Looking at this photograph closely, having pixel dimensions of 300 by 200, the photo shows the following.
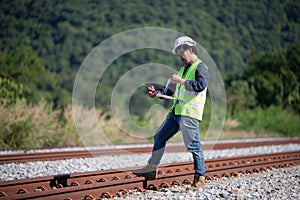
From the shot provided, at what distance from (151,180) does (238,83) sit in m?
31.5

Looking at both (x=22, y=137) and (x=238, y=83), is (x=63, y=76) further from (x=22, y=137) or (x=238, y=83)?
(x=22, y=137)

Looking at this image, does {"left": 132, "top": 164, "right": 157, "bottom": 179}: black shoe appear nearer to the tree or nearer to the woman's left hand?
the woman's left hand

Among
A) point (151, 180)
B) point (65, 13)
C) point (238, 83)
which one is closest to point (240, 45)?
point (65, 13)


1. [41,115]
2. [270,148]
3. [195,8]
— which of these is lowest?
[270,148]

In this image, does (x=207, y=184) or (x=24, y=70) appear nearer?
(x=207, y=184)

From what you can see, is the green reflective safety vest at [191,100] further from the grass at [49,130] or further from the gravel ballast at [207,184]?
the grass at [49,130]

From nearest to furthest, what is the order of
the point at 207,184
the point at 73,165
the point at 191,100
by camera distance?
the point at 191,100 < the point at 207,184 < the point at 73,165

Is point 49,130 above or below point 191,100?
below

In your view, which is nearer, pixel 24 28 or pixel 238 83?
pixel 238 83

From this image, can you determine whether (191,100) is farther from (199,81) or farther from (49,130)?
(49,130)

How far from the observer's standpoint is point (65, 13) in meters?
92.9

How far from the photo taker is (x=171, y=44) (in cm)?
5547

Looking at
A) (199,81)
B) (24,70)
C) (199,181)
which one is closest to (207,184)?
(199,181)

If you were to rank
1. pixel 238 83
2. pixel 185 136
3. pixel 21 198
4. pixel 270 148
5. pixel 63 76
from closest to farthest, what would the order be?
pixel 21 198
pixel 185 136
pixel 270 148
pixel 238 83
pixel 63 76
